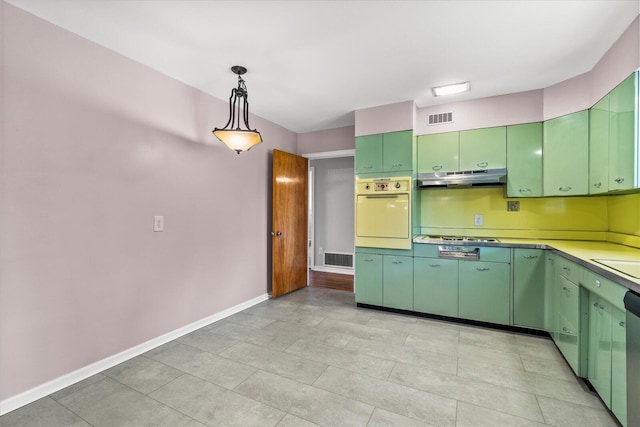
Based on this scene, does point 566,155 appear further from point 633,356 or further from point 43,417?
point 43,417

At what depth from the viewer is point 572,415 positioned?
1766 millimetres

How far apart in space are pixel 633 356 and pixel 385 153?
272 cm

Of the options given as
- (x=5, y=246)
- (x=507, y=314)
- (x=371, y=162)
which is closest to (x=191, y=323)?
(x=5, y=246)

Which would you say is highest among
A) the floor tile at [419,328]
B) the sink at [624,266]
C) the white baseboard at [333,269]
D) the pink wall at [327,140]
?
the pink wall at [327,140]

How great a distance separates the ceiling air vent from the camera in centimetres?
350

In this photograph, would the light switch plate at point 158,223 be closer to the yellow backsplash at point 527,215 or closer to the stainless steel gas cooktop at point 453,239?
the stainless steel gas cooktop at point 453,239

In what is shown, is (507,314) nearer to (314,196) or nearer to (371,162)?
(371,162)

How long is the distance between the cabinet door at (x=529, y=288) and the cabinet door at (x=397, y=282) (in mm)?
1028

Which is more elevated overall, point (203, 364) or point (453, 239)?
point (453, 239)

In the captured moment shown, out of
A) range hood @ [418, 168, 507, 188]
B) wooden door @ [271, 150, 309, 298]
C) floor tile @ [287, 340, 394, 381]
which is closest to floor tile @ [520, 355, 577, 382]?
floor tile @ [287, 340, 394, 381]

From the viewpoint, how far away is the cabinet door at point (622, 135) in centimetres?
209

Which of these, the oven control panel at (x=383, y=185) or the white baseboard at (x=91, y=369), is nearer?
the white baseboard at (x=91, y=369)

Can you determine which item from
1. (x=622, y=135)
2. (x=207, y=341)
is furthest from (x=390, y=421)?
(x=622, y=135)

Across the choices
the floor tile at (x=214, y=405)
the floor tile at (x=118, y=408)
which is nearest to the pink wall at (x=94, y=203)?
the floor tile at (x=118, y=408)
